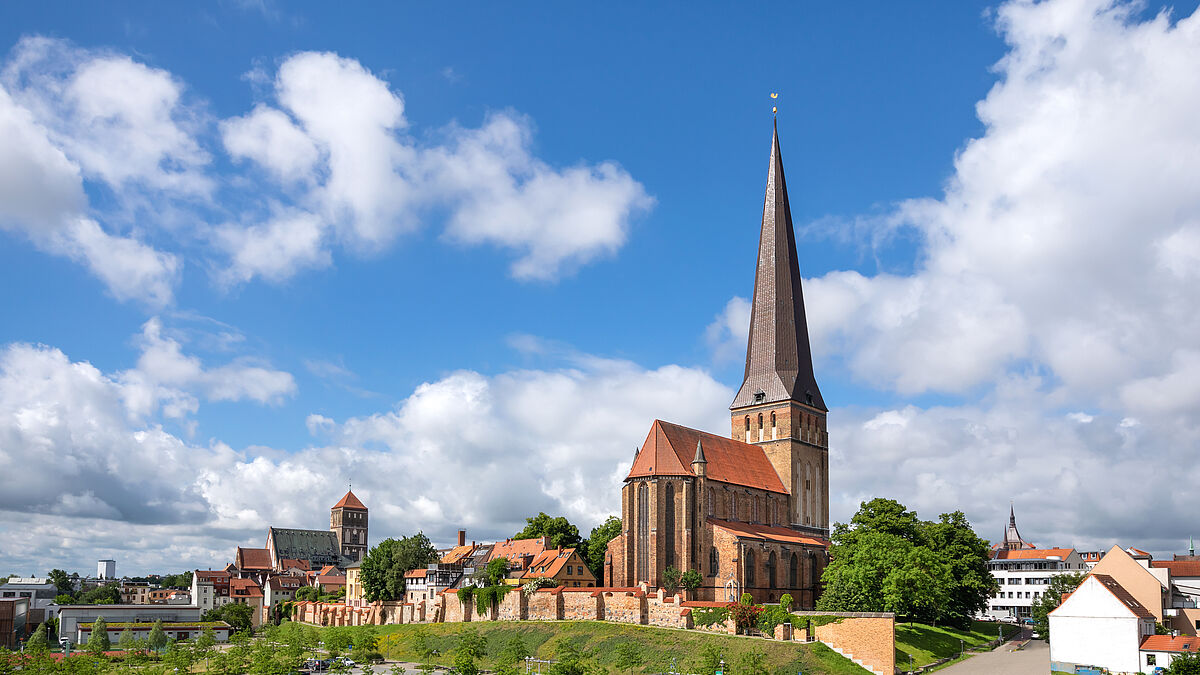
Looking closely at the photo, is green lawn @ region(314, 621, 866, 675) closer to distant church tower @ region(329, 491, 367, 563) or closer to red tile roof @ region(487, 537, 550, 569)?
red tile roof @ region(487, 537, 550, 569)

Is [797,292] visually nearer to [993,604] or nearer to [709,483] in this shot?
[709,483]

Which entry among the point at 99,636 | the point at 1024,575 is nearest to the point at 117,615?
the point at 99,636

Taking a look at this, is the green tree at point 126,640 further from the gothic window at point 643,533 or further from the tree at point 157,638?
the gothic window at point 643,533

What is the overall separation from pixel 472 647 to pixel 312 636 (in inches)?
1195

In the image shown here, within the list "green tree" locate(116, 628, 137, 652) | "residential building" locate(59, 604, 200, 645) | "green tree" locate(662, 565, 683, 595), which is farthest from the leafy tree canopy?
"residential building" locate(59, 604, 200, 645)

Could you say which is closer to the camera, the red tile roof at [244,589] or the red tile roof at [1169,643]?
the red tile roof at [1169,643]

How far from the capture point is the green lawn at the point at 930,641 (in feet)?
219

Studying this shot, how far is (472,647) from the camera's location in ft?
205

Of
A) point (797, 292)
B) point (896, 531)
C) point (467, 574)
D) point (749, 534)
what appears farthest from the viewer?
point (797, 292)

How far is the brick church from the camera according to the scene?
80125 mm

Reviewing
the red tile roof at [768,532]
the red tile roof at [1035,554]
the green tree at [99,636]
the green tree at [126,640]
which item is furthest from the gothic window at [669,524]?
the red tile roof at [1035,554]

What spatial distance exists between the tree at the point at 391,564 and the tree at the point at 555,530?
34.0 ft

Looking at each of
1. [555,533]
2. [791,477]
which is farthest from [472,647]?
[791,477]

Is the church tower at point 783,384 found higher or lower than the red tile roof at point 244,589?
higher
